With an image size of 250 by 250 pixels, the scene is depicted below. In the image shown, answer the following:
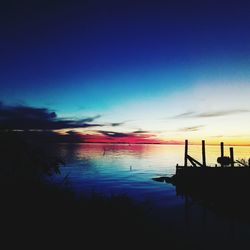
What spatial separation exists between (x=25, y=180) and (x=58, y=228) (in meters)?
3.68

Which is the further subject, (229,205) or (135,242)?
(229,205)

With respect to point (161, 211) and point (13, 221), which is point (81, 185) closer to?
point (161, 211)

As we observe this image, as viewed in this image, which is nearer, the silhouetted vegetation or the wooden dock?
the silhouetted vegetation

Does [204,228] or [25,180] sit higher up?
[25,180]

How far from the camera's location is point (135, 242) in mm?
9625

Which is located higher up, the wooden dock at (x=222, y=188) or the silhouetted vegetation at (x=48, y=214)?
the silhouetted vegetation at (x=48, y=214)

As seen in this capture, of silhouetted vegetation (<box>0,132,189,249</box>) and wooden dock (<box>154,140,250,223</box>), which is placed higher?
silhouetted vegetation (<box>0,132,189,249</box>)

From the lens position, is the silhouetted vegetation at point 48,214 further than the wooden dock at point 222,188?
No

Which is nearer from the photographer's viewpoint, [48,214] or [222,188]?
[48,214]

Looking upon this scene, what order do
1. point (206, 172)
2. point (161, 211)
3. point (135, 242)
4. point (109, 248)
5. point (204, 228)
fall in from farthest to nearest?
point (206, 172), point (161, 211), point (204, 228), point (135, 242), point (109, 248)

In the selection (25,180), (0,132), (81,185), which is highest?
(0,132)

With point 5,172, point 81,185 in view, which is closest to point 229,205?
point 5,172

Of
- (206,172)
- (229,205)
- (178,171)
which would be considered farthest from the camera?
(178,171)

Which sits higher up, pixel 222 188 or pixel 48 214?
pixel 48 214
